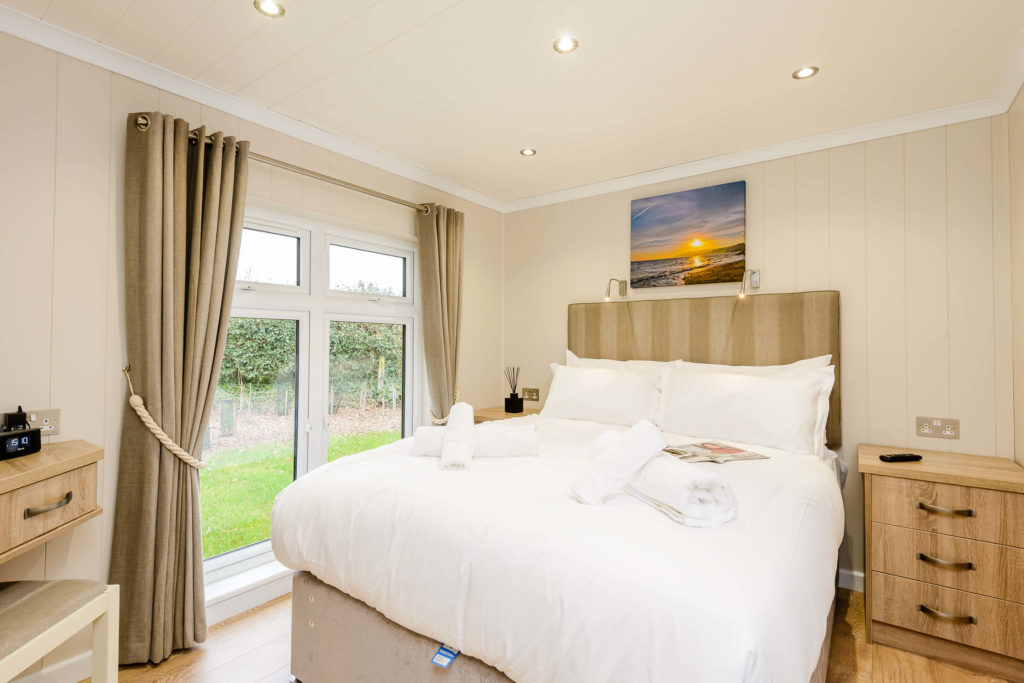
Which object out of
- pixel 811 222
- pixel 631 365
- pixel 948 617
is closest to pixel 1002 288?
pixel 811 222

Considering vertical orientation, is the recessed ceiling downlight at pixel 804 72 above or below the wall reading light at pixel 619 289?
above

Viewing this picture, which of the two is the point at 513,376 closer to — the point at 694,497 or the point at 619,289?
the point at 619,289

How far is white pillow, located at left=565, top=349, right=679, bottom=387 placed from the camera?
3.06 metres

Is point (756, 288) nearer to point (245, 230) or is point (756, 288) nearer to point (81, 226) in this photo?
point (245, 230)

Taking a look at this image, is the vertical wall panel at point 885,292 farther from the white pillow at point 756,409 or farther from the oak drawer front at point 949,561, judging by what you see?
the oak drawer front at point 949,561

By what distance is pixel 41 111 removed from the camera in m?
1.84

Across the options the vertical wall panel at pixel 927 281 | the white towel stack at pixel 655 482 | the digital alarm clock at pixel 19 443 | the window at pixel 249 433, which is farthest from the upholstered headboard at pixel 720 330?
the digital alarm clock at pixel 19 443

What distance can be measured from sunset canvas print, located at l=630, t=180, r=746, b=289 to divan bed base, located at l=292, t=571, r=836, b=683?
6.66 feet

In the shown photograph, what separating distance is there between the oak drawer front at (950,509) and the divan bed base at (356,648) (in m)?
0.78

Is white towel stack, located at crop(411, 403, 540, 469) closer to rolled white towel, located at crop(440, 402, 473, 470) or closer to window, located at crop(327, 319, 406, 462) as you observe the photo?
rolled white towel, located at crop(440, 402, 473, 470)

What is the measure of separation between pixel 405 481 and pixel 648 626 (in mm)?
920

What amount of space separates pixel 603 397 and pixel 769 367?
95 centimetres

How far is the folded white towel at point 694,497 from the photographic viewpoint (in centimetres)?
134

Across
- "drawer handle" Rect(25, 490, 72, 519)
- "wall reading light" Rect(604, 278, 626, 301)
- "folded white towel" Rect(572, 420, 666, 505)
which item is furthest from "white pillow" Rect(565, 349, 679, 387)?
"drawer handle" Rect(25, 490, 72, 519)
